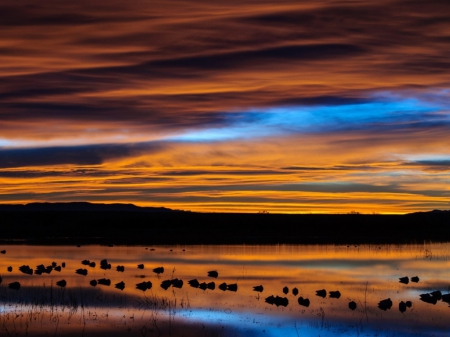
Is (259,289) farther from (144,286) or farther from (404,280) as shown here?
(404,280)

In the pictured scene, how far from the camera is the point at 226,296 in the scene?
2153 cm

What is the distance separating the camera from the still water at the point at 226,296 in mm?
16453

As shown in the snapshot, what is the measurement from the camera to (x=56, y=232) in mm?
57094

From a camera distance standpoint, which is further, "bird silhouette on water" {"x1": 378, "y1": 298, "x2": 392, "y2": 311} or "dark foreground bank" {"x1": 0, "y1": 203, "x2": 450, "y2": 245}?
"dark foreground bank" {"x1": 0, "y1": 203, "x2": 450, "y2": 245}

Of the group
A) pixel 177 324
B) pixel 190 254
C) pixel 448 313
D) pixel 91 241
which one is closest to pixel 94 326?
pixel 177 324

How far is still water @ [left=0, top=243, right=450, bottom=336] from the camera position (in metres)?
16.5

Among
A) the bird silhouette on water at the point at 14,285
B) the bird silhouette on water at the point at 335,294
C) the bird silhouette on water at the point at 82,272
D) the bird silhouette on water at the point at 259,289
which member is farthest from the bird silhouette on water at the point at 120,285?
the bird silhouette on water at the point at 335,294

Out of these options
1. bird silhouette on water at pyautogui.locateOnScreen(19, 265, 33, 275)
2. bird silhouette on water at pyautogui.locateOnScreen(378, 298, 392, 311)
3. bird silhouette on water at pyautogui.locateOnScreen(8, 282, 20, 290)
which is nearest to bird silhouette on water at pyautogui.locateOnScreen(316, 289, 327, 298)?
bird silhouette on water at pyautogui.locateOnScreen(378, 298, 392, 311)

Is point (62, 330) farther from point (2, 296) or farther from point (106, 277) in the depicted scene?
point (106, 277)

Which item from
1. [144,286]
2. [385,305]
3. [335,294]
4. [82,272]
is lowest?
[385,305]

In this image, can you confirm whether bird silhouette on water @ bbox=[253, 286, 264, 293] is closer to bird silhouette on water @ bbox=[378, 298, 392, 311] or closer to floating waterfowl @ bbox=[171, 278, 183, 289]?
floating waterfowl @ bbox=[171, 278, 183, 289]

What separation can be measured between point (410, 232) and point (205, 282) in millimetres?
42701

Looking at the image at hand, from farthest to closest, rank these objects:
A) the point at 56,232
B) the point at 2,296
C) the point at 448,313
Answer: the point at 56,232
the point at 2,296
the point at 448,313

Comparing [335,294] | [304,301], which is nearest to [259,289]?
[335,294]
